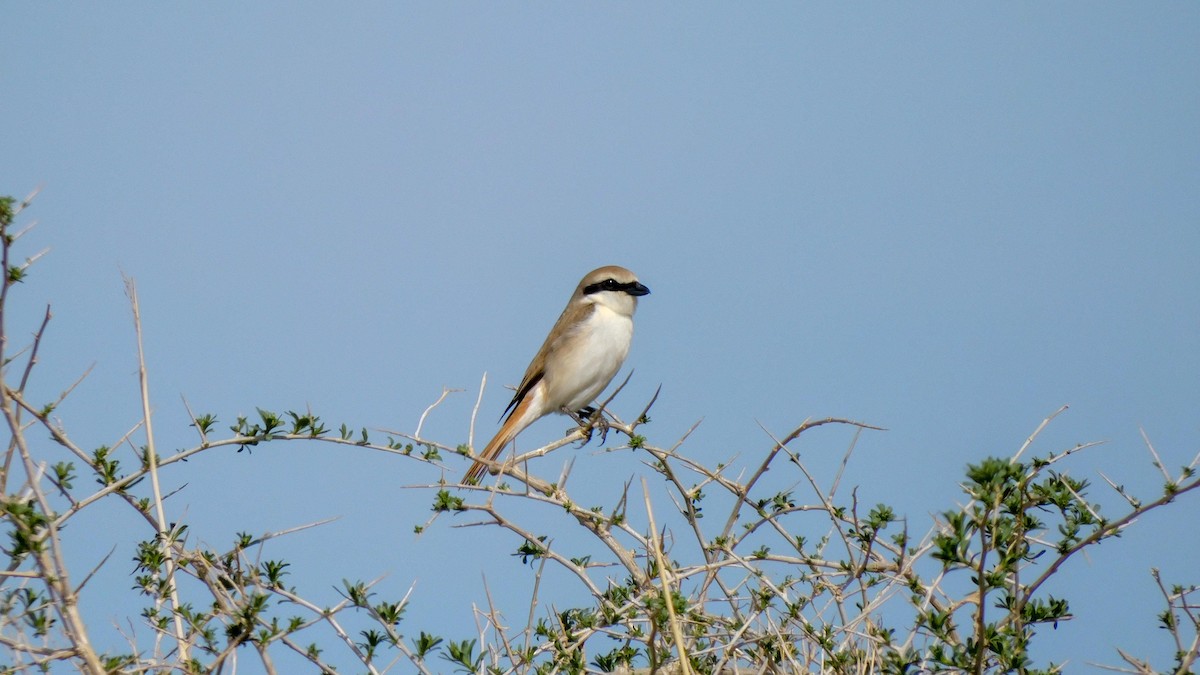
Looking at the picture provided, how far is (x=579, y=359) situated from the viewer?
704cm

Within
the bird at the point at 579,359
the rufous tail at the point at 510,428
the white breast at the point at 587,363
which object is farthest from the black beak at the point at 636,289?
the rufous tail at the point at 510,428

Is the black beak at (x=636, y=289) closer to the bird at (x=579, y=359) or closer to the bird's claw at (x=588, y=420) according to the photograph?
the bird at (x=579, y=359)

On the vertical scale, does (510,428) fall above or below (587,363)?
below

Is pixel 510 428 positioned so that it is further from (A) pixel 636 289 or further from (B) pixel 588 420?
(A) pixel 636 289

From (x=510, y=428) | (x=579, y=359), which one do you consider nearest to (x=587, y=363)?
(x=579, y=359)

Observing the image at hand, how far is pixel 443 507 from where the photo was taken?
145 inches

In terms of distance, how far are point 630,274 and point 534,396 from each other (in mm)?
1043

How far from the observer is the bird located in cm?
700

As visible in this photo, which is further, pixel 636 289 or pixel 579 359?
pixel 636 289

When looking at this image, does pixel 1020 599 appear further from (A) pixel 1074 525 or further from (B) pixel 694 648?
(B) pixel 694 648

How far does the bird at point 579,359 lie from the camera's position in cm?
700

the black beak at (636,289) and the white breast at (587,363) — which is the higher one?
the black beak at (636,289)

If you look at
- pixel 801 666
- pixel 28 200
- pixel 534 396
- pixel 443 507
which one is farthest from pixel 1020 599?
pixel 534 396

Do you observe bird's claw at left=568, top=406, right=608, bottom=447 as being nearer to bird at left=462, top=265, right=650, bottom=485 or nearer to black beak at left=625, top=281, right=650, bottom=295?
bird at left=462, top=265, right=650, bottom=485
